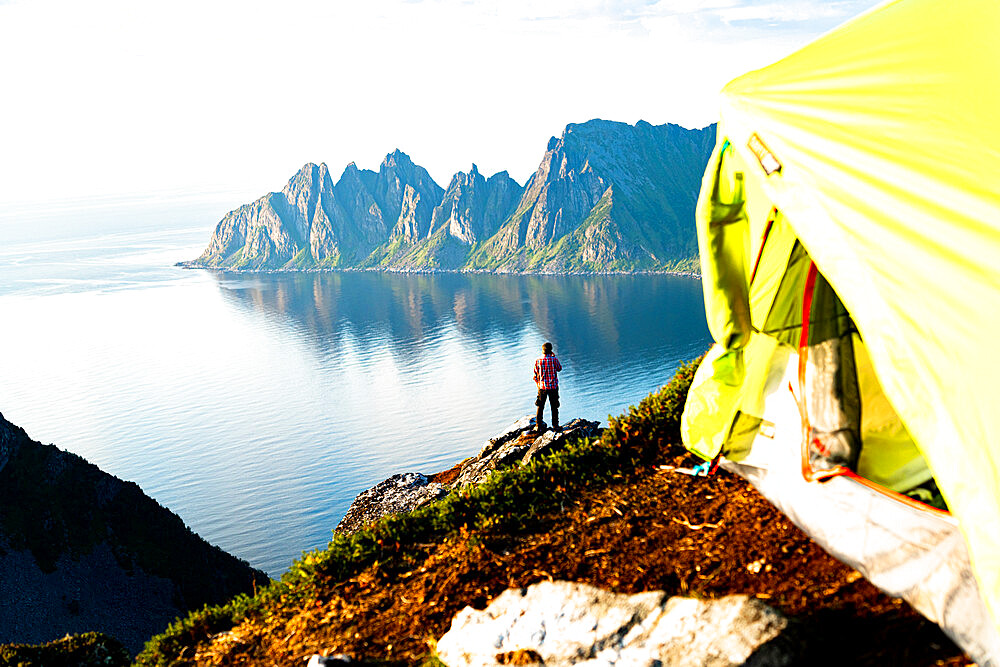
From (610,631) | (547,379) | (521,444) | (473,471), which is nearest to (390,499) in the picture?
(473,471)

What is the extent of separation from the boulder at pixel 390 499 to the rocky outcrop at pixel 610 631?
12553 mm

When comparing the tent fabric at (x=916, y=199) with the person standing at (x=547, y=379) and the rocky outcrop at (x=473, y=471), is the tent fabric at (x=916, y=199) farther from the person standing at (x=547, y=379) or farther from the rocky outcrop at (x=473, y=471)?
the person standing at (x=547, y=379)

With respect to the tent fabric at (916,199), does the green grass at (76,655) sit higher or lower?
lower

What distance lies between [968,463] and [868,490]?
222cm

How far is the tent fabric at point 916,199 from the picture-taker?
165 inches

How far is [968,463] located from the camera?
13.6 ft

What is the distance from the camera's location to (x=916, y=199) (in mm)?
4914

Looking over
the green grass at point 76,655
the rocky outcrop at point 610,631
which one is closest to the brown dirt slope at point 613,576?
the rocky outcrop at point 610,631

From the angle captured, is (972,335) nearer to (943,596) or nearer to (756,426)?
(943,596)

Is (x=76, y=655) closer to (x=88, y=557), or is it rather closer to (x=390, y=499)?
(x=390, y=499)

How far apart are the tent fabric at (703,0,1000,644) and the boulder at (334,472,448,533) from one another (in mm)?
14056

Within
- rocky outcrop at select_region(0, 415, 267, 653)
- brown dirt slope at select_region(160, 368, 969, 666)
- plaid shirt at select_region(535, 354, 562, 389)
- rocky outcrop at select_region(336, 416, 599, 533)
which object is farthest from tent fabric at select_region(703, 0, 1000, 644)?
rocky outcrop at select_region(0, 415, 267, 653)

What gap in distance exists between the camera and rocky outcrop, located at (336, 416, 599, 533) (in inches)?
633

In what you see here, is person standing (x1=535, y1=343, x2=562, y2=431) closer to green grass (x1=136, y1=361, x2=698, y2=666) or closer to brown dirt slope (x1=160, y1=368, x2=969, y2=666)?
green grass (x1=136, y1=361, x2=698, y2=666)
